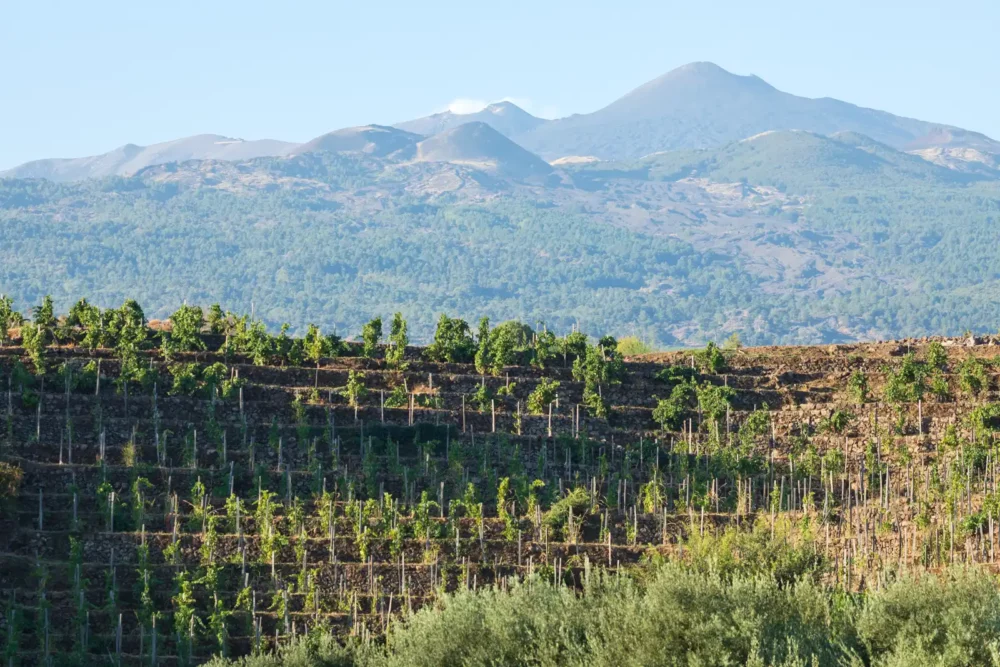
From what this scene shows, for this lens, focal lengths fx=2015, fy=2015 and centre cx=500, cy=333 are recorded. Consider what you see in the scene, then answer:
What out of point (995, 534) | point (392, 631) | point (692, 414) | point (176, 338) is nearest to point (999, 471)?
point (995, 534)

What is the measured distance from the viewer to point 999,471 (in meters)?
78.6

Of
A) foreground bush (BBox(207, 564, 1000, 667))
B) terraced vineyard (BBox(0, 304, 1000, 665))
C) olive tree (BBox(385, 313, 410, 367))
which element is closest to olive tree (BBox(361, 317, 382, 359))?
Result: terraced vineyard (BBox(0, 304, 1000, 665))

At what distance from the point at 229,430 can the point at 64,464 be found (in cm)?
722

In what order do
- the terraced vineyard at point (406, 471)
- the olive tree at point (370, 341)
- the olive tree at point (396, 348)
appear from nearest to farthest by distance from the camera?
the terraced vineyard at point (406, 471)
the olive tree at point (396, 348)
the olive tree at point (370, 341)

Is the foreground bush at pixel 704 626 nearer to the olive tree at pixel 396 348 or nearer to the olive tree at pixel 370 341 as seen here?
the olive tree at pixel 396 348

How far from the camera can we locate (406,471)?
76.7 m

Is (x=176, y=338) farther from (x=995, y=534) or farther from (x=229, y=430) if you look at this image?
(x=995, y=534)

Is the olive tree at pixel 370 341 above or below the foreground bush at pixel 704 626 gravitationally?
above

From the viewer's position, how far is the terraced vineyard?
68.3 meters

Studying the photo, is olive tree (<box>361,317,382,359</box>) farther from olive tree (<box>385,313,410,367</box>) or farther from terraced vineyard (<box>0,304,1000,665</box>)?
olive tree (<box>385,313,410,367</box>)

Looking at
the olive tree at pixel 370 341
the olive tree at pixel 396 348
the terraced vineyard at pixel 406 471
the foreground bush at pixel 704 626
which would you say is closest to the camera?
the foreground bush at pixel 704 626

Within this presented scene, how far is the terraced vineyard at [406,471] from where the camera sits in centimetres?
6831

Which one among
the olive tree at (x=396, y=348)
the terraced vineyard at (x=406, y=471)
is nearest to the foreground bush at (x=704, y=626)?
the terraced vineyard at (x=406, y=471)

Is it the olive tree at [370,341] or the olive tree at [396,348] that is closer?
the olive tree at [396,348]
